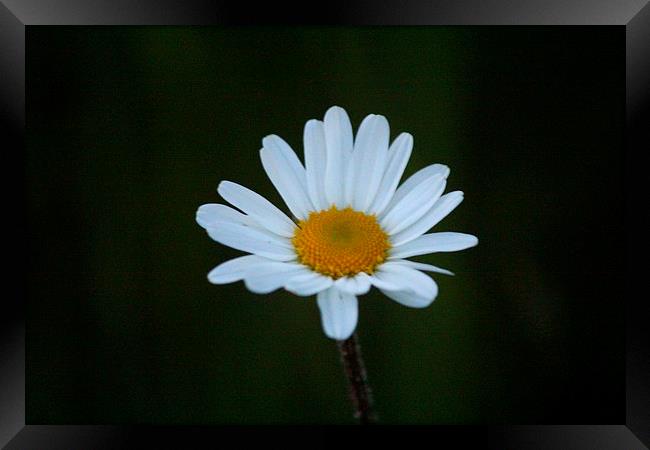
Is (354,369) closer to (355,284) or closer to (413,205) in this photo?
(355,284)

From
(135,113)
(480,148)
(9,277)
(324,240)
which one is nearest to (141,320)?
(9,277)

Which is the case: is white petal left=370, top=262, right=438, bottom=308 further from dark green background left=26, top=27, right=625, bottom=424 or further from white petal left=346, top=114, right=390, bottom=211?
dark green background left=26, top=27, right=625, bottom=424

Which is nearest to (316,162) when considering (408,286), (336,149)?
(336,149)

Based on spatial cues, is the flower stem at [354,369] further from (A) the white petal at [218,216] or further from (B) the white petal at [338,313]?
(A) the white petal at [218,216]

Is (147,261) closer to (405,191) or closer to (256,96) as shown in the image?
(256,96)

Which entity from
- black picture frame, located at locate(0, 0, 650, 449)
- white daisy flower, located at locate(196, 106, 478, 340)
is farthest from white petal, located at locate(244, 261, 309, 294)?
black picture frame, located at locate(0, 0, 650, 449)

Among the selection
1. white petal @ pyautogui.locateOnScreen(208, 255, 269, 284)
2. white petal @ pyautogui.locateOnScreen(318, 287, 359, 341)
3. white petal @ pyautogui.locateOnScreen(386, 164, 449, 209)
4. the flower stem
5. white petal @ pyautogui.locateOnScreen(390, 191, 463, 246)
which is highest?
white petal @ pyautogui.locateOnScreen(386, 164, 449, 209)
